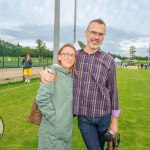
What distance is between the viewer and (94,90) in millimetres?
4121

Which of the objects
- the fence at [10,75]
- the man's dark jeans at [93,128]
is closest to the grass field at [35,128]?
the man's dark jeans at [93,128]

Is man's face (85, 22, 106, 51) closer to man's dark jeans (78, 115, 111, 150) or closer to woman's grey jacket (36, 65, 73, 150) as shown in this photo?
woman's grey jacket (36, 65, 73, 150)

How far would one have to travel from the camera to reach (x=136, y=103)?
14.5m

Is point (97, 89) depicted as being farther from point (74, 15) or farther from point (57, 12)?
point (74, 15)

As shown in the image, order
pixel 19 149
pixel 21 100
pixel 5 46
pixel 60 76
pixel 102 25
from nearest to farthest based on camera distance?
pixel 60 76 < pixel 102 25 < pixel 19 149 < pixel 21 100 < pixel 5 46

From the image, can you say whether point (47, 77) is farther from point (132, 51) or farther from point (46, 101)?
point (132, 51)

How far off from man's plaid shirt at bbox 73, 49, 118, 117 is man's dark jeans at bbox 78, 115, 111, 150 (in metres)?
0.06

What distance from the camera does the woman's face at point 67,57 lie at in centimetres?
405

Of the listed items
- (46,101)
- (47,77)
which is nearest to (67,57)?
(47,77)

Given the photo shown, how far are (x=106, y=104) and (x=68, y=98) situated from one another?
47 centimetres

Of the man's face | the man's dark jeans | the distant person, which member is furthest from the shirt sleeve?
the distant person

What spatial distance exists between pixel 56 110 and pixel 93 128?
54 cm

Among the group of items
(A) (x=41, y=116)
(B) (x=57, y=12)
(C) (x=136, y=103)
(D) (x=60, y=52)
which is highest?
(B) (x=57, y=12)

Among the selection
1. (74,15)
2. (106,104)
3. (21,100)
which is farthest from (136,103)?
(74,15)
